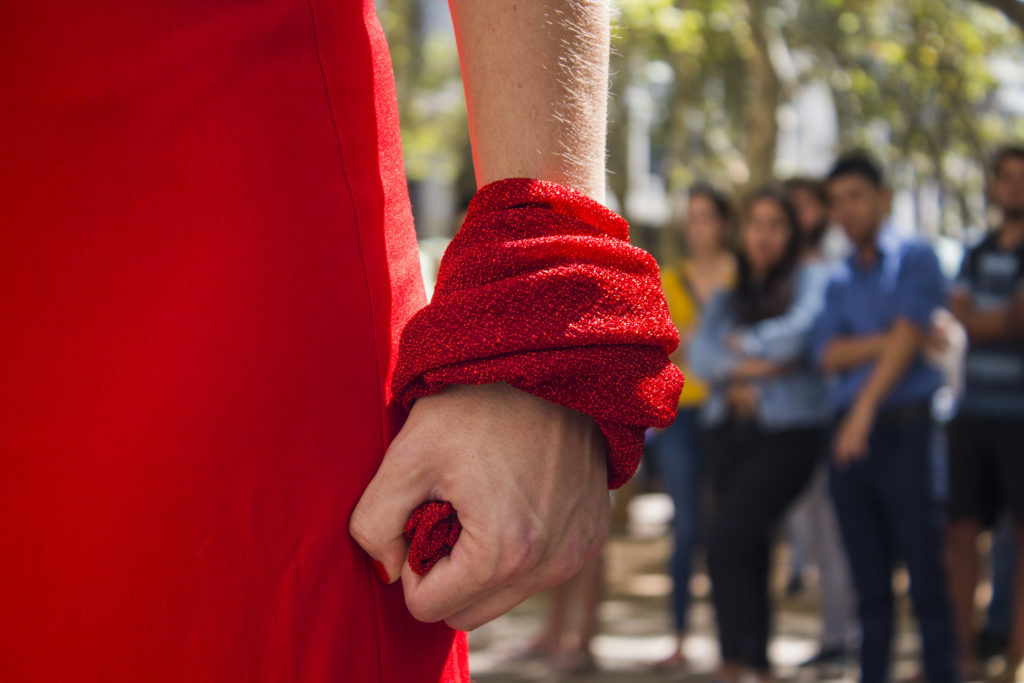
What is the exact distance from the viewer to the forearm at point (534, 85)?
866 millimetres

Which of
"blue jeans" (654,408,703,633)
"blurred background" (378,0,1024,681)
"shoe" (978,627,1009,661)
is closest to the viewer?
"shoe" (978,627,1009,661)

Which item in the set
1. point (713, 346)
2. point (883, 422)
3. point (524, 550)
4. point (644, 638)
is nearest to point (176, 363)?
point (524, 550)

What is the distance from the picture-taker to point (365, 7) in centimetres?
95

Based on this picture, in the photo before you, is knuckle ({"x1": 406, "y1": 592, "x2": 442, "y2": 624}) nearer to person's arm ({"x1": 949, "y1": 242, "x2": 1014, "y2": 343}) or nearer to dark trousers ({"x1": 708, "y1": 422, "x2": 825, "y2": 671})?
dark trousers ({"x1": 708, "y1": 422, "x2": 825, "y2": 671})

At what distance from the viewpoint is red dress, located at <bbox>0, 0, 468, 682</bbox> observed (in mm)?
795

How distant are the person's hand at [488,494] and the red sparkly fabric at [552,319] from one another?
0.03 meters

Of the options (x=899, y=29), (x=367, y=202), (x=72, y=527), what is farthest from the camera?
(x=899, y=29)

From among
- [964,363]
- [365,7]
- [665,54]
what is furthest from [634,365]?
[665,54]

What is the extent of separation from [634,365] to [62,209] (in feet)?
1.46

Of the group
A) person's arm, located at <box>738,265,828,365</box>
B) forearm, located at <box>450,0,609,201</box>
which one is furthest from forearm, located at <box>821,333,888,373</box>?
forearm, located at <box>450,0,609,201</box>

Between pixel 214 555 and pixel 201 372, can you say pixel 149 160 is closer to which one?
pixel 201 372

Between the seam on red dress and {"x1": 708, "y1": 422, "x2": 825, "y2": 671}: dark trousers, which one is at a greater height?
the seam on red dress

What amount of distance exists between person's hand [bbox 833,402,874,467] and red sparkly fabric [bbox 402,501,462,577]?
4288mm

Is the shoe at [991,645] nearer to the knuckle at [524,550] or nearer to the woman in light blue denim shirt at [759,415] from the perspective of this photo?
the woman in light blue denim shirt at [759,415]
